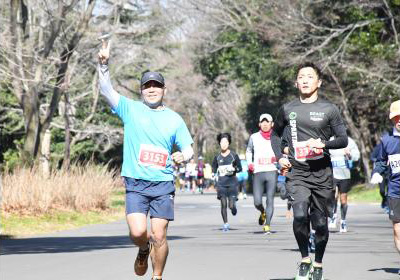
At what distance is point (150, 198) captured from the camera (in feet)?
30.4

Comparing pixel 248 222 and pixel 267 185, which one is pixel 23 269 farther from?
pixel 248 222

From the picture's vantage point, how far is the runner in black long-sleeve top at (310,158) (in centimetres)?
1008

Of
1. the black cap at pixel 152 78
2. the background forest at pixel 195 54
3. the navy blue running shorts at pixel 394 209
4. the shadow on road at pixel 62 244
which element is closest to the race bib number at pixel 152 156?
the black cap at pixel 152 78

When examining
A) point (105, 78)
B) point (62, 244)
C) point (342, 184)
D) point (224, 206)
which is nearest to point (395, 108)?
point (105, 78)

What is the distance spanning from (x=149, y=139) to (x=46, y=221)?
12.2 metres

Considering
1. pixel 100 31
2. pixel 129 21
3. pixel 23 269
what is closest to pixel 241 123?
pixel 129 21

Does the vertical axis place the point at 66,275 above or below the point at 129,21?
below

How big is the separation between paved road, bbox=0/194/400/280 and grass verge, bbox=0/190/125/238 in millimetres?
660

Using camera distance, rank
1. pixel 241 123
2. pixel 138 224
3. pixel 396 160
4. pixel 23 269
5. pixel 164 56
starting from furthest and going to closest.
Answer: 1. pixel 241 123
2. pixel 164 56
3. pixel 23 269
4. pixel 396 160
5. pixel 138 224

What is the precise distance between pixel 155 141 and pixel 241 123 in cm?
5777

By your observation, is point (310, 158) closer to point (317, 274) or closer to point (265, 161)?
point (317, 274)

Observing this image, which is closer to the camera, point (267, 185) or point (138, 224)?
point (138, 224)

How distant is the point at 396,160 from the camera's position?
436 inches

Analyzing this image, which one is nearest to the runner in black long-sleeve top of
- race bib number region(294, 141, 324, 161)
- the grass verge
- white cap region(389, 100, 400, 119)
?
race bib number region(294, 141, 324, 161)
